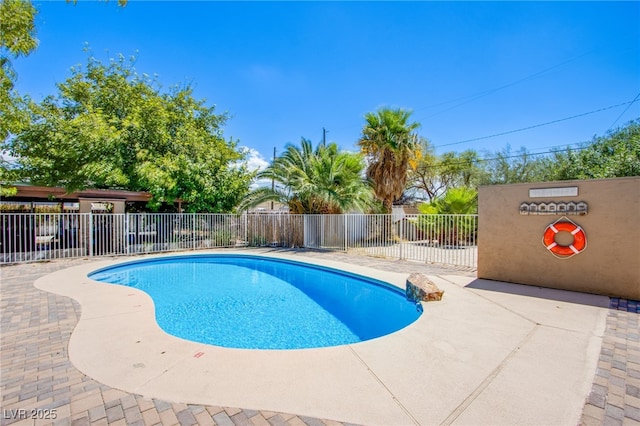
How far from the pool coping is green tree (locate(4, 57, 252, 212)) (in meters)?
9.91

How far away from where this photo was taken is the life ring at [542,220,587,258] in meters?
6.47

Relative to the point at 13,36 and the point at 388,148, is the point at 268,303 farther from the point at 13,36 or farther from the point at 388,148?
the point at 388,148

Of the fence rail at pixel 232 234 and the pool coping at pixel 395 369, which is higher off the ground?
the fence rail at pixel 232 234

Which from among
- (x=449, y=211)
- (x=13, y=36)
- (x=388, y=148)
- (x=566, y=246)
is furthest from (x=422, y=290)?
(x=388, y=148)

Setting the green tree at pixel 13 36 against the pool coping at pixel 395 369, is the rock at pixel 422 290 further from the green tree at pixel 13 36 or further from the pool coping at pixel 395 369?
the green tree at pixel 13 36

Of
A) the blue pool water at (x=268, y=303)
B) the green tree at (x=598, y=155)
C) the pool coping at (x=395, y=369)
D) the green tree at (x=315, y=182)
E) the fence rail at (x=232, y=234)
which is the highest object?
the green tree at (x=598, y=155)

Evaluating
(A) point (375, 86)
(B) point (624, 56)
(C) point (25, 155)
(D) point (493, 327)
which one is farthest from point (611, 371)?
(C) point (25, 155)

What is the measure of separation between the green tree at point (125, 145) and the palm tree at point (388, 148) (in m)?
A: 7.75

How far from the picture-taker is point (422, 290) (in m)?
6.14

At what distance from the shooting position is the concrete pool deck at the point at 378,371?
8.47 feet

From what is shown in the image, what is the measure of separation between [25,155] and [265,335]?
16301mm

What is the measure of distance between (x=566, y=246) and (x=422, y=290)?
3774 mm

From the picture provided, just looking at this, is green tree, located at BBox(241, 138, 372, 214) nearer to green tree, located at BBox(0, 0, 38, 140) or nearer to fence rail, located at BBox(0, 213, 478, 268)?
fence rail, located at BBox(0, 213, 478, 268)

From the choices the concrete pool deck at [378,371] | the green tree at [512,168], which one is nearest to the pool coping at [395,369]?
the concrete pool deck at [378,371]
